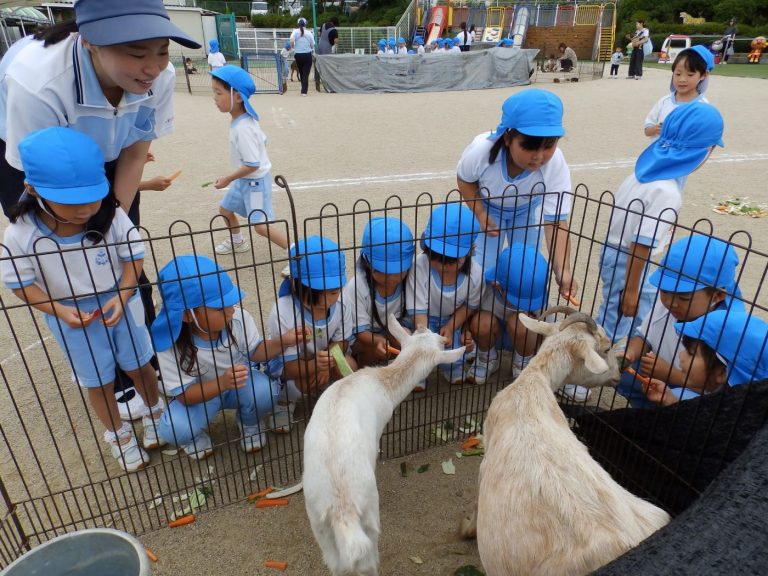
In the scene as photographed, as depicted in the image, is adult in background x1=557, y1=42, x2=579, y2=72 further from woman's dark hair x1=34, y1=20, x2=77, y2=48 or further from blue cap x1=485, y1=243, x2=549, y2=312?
woman's dark hair x1=34, y1=20, x2=77, y2=48

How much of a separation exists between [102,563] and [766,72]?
3632cm

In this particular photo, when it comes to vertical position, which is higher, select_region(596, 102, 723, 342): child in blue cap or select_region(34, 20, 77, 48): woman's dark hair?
select_region(34, 20, 77, 48): woman's dark hair

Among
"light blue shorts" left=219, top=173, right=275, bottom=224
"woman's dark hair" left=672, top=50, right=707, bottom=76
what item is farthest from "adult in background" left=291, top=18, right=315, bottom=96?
"woman's dark hair" left=672, top=50, right=707, bottom=76

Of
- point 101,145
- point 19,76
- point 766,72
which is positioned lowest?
point 766,72

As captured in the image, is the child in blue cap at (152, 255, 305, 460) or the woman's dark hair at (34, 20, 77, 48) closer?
the woman's dark hair at (34, 20, 77, 48)

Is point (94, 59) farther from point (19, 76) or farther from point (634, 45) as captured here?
point (634, 45)

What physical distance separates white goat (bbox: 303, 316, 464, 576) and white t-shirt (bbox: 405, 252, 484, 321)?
45.6 inches

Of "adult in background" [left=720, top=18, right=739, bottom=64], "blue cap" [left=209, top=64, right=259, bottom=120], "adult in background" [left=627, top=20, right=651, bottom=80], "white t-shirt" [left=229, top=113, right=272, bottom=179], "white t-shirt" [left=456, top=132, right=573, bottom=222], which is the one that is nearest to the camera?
"white t-shirt" [left=456, top=132, right=573, bottom=222]

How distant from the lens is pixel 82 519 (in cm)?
286

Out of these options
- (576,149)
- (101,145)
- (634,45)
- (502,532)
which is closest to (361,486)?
(502,532)

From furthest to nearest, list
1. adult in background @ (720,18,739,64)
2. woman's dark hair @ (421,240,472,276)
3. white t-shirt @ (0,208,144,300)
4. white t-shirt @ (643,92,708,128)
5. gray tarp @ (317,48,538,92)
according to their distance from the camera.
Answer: adult in background @ (720,18,739,64), gray tarp @ (317,48,538,92), white t-shirt @ (643,92,708,128), woman's dark hair @ (421,240,472,276), white t-shirt @ (0,208,144,300)

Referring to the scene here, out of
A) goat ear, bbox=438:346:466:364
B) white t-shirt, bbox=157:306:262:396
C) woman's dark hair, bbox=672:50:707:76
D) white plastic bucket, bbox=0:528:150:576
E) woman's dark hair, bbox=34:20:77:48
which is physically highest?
woman's dark hair, bbox=34:20:77:48

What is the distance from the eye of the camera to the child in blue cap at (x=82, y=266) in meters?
2.31

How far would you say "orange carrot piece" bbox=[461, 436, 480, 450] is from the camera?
137 inches
